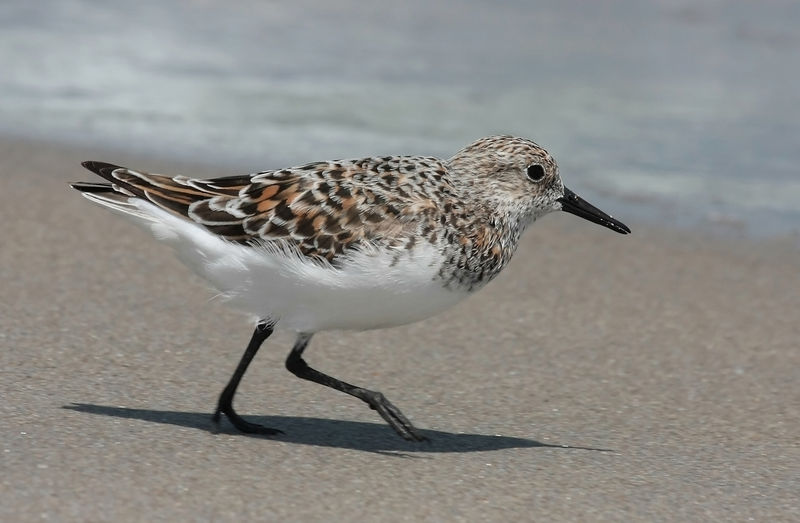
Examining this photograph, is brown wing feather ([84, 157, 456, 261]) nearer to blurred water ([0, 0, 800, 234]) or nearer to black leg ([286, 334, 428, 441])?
black leg ([286, 334, 428, 441])

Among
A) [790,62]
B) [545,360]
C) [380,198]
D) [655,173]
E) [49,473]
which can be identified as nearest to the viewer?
[49,473]

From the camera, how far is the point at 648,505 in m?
4.52

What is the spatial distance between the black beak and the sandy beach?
32.6 inches

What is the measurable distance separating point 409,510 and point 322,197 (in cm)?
123

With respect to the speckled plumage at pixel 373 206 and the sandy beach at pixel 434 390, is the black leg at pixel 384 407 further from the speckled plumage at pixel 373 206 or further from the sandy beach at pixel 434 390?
the speckled plumage at pixel 373 206

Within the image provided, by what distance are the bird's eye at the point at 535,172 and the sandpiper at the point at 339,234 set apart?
1.3 inches

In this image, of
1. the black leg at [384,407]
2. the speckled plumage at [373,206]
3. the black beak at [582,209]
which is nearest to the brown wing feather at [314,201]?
the speckled plumage at [373,206]

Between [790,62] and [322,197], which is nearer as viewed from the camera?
[322,197]

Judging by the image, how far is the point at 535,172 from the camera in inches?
205

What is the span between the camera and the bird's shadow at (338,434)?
5.01 metres

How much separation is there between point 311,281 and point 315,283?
0.7 inches

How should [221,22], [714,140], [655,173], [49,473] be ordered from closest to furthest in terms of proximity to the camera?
[49,473] < [655,173] < [714,140] < [221,22]

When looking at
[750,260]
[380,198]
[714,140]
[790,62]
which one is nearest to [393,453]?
[380,198]

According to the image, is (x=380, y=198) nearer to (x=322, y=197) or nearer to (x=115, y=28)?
(x=322, y=197)
